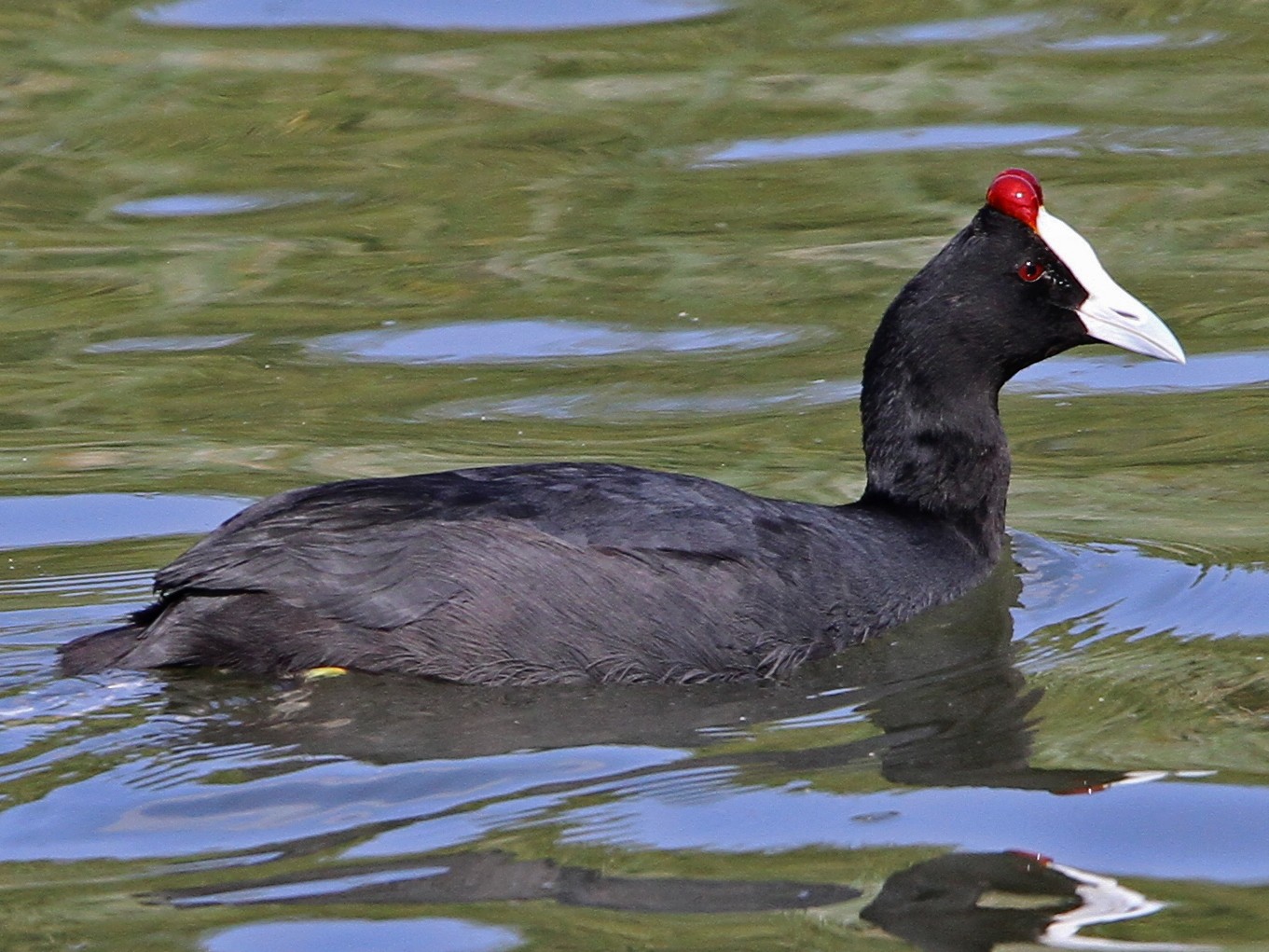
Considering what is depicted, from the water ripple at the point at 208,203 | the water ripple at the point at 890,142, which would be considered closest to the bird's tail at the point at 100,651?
the water ripple at the point at 208,203

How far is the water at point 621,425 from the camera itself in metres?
4.15

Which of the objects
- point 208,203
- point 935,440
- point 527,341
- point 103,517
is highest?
point 208,203

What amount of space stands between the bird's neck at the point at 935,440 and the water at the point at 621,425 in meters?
0.28

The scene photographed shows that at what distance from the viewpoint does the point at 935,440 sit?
19.6ft

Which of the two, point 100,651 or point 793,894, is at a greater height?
point 100,651

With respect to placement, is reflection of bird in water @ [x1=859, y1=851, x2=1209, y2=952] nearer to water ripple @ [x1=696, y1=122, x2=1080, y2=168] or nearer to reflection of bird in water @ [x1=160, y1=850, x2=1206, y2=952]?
reflection of bird in water @ [x1=160, y1=850, x2=1206, y2=952]

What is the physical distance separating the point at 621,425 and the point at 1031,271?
177 centimetres

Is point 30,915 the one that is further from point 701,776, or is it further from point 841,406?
point 841,406

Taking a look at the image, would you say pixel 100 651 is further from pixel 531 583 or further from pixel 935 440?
pixel 935 440

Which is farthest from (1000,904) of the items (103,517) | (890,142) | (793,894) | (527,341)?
(890,142)

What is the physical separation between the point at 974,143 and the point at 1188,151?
2.95 feet

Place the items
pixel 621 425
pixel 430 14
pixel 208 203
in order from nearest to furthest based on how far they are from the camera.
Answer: pixel 621 425
pixel 208 203
pixel 430 14

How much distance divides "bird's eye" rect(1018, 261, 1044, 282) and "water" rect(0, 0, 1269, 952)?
79cm

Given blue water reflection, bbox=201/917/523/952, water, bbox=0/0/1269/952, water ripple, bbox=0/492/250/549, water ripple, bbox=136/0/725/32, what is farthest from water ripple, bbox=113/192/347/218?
blue water reflection, bbox=201/917/523/952
